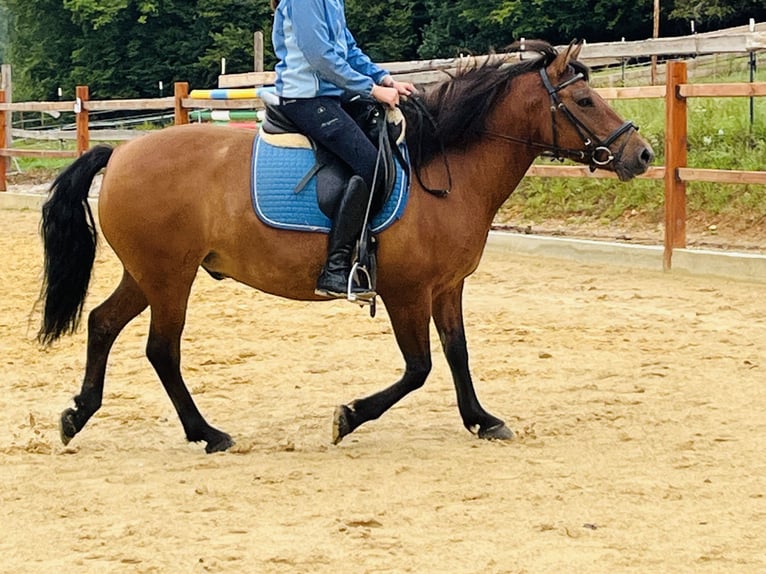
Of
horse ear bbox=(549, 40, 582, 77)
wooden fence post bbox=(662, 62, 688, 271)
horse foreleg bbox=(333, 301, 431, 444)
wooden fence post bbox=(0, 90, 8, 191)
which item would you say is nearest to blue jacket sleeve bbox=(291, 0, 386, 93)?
horse ear bbox=(549, 40, 582, 77)

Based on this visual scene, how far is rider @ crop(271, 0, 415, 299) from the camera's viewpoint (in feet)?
17.9

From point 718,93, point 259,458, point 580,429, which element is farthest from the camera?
point 718,93

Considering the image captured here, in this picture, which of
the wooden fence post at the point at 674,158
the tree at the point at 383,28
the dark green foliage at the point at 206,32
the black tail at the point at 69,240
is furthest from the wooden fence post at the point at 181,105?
the tree at the point at 383,28

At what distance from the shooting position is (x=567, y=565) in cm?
384

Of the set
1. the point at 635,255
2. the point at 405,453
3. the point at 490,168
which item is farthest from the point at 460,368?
the point at 635,255

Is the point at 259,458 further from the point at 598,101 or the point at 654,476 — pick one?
the point at 598,101

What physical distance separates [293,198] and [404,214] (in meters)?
0.51

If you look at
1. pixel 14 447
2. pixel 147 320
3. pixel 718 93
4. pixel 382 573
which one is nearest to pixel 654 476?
pixel 382 573

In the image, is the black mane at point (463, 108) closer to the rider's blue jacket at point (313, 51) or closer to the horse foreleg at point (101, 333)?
the rider's blue jacket at point (313, 51)

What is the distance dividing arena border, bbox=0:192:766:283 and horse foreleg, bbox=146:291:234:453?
577cm

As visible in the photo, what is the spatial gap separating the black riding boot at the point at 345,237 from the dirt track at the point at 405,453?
2.43 feet

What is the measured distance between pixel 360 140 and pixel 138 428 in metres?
1.85

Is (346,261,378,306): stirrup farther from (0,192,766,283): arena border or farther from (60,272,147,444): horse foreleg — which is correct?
(0,192,766,283): arena border

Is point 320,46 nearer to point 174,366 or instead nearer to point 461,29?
point 174,366
